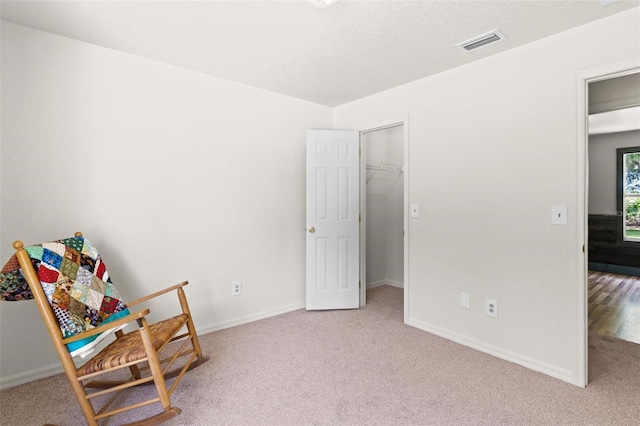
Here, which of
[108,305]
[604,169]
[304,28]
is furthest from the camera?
[604,169]

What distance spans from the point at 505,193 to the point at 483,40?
1.11 metres

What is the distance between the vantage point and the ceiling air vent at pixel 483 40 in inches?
86.0

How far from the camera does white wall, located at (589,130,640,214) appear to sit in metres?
5.47

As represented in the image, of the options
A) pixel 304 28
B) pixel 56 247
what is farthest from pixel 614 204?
pixel 56 247

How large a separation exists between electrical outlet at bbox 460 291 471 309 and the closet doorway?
5.49 feet

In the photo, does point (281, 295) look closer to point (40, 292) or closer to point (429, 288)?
point (429, 288)

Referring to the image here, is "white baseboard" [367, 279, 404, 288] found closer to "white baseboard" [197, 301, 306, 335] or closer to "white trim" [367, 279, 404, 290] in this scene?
"white trim" [367, 279, 404, 290]

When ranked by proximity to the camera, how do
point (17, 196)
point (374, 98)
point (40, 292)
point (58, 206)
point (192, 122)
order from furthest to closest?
point (374, 98), point (192, 122), point (58, 206), point (17, 196), point (40, 292)

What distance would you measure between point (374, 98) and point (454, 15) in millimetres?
1484

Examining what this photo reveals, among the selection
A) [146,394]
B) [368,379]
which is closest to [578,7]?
[368,379]

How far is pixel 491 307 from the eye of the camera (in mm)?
2533

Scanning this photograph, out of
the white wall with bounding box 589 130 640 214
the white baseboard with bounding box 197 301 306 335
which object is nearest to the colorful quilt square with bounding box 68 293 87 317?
the white baseboard with bounding box 197 301 306 335

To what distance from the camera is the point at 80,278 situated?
6.18ft

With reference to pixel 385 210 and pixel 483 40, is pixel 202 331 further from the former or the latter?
pixel 483 40
